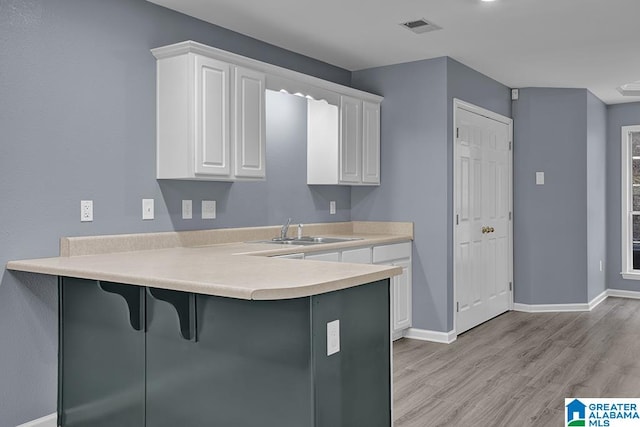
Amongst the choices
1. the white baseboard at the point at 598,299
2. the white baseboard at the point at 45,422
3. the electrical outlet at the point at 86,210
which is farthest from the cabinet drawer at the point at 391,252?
the white baseboard at the point at 598,299

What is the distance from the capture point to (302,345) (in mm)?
2002

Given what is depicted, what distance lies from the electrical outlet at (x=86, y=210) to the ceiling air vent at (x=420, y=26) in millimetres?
2309

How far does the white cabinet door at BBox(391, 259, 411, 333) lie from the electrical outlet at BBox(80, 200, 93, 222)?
93.5 inches

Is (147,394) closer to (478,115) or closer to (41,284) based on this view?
(41,284)

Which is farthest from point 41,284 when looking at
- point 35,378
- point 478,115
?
point 478,115

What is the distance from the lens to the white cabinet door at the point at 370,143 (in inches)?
189

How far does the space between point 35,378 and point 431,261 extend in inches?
119

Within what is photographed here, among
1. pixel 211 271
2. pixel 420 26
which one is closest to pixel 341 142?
pixel 420 26

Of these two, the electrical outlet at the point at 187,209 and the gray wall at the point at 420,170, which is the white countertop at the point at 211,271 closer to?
the electrical outlet at the point at 187,209

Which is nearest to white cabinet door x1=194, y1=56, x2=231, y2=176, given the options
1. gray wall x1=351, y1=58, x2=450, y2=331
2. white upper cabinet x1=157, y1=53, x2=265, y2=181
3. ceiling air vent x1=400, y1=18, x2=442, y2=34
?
white upper cabinet x1=157, y1=53, x2=265, y2=181

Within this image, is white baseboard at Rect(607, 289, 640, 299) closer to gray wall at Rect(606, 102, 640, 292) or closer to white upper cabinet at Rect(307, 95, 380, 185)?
gray wall at Rect(606, 102, 640, 292)

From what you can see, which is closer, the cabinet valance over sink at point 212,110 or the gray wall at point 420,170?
the cabinet valance over sink at point 212,110

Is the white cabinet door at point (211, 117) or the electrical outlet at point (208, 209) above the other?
the white cabinet door at point (211, 117)

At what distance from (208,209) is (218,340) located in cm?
167
